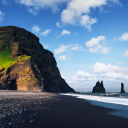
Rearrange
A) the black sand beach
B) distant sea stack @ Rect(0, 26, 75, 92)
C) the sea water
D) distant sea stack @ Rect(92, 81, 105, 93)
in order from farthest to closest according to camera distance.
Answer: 1. distant sea stack @ Rect(92, 81, 105, 93)
2. distant sea stack @ Rect(0, 26, 75, 92)
3. the sea water
4. the black sand beach

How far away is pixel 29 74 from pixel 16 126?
72.7 m

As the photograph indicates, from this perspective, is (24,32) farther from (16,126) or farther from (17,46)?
(16,126)

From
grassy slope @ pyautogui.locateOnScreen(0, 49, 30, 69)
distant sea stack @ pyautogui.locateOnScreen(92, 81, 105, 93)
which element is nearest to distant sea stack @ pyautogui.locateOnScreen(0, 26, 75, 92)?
grassy slope @ pyautogui.locateOnScreen(0, 49, 30, 69)

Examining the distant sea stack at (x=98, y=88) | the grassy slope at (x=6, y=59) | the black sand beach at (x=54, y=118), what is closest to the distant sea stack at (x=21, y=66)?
the grassy slope at (x=6, y=59)

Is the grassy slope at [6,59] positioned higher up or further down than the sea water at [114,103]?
higher up

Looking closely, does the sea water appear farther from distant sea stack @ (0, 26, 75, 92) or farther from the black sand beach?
distant sea stack @ (0, 26, 75, 92)

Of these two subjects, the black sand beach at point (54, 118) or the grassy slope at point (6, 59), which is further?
the grassy slope at point (6, 59)

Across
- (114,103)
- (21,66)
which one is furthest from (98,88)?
(114,103)

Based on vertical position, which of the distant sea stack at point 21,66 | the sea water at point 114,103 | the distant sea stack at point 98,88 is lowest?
the distant sea stack at point 98,88

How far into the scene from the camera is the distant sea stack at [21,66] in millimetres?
75438

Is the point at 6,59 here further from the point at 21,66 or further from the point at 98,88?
the point at 98,88

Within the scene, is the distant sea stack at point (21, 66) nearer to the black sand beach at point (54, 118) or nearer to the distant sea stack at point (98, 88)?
the black sand beach at point (54, 118)

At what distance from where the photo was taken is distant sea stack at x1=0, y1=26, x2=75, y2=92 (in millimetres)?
75438

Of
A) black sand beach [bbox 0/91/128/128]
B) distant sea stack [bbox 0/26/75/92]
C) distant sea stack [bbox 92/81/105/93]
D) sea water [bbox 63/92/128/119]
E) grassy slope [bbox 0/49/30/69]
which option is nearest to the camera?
black sand beach [bbox 0/91/128/128]
